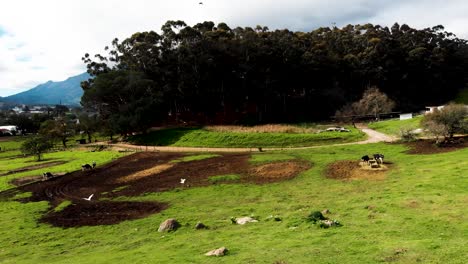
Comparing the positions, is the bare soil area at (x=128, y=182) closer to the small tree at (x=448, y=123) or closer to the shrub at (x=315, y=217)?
the shrub at (x=315, y=217)

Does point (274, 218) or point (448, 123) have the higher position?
point (448, 123)

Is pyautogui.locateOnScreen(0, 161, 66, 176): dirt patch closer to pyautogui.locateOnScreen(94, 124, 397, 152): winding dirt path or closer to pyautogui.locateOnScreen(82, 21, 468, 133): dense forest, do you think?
pyautogui.locateOnScreen(94, 124, 397, 152): winding dirt path

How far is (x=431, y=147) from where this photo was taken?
136 feet

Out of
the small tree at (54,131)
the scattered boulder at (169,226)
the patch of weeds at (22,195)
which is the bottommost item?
the patch of weeds at (22,195)

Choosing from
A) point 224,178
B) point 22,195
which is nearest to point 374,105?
point 224,178

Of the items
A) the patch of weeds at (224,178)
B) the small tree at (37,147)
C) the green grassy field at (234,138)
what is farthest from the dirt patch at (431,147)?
the small tree at (37,147)

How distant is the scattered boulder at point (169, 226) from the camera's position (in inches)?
858

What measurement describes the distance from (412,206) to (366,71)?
78.2 metres

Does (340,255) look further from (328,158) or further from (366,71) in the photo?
(366,71)

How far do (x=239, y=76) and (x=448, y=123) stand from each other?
53.6 metres

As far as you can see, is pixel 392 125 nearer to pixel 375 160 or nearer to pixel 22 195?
pixel 375 160

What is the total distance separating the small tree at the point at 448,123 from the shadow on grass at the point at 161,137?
4313cm

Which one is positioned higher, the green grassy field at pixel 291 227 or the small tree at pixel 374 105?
the small tree at pixel 374 105

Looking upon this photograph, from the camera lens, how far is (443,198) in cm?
2095
